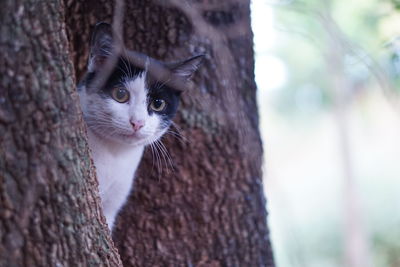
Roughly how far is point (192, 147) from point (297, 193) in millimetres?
5340

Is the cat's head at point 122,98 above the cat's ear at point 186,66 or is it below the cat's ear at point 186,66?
below

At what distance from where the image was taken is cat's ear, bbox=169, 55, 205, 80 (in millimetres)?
2113

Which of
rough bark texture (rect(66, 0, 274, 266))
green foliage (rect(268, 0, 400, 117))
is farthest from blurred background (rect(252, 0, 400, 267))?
rough bark texture (rect(66, 0, 274, 266))

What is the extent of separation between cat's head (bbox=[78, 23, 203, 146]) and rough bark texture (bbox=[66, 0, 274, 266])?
0.21 metres

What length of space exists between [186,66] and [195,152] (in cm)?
38

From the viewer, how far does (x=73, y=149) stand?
1.38 metres

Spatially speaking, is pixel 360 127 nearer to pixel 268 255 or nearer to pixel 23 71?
pixel 268 255

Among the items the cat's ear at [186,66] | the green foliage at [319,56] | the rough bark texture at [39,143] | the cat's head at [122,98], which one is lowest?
the rough bark texture at [39,143]

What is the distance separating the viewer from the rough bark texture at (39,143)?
1263mm

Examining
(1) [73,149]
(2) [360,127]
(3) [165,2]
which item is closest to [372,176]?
(2) [360,127]

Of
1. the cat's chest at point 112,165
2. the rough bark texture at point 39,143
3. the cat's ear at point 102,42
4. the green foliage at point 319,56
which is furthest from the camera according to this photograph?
the green foliage at point 319,56

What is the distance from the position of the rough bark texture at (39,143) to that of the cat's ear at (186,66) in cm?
76

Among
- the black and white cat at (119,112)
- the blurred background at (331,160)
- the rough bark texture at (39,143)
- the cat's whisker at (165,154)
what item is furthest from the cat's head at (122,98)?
the blurred background at (331,160)

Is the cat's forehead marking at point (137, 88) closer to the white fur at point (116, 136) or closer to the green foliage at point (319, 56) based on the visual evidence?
the white fur at point (116, 136)
